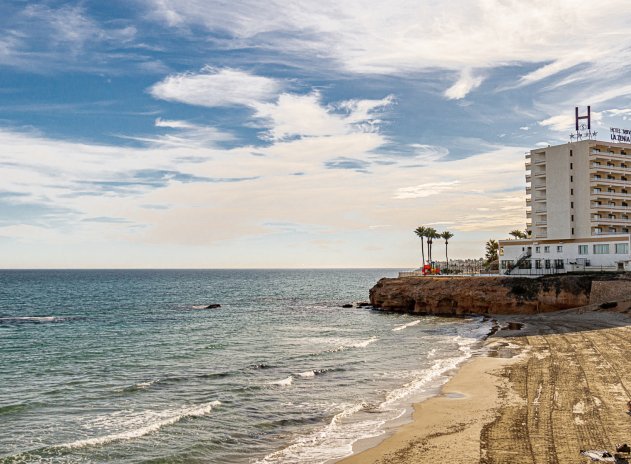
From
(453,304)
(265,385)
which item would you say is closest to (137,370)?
(265,385)

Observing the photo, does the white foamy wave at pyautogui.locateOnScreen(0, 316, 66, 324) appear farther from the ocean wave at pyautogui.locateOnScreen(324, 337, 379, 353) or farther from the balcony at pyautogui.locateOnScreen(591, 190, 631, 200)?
the balcony at pyautogui.locateOnScreen(591, 190, 631, 200)

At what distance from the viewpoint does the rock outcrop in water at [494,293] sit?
6395 centimetres

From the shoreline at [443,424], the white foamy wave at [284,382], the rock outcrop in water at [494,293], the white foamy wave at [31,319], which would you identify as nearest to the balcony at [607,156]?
the rock outcrop in water at [494,293]

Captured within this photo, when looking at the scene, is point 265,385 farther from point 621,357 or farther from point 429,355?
point 621,357

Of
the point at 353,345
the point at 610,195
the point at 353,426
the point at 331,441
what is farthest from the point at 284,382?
the point at 610,195

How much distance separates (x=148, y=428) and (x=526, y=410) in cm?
1637

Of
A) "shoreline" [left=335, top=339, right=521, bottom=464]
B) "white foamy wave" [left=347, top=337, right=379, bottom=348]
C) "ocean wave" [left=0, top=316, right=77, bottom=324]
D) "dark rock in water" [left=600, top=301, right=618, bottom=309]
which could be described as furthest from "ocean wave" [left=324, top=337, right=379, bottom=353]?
"ocean wave" [left=0, top=316, right=77, bottom=324]

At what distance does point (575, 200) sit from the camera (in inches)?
3391

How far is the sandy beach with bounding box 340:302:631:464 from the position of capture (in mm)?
19203

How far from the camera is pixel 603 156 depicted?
84.7 metres

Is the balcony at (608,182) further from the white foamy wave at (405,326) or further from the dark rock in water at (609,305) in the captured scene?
the white foamy wave at (405,326)

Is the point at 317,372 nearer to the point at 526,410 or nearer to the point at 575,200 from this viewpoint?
the point at 526,410

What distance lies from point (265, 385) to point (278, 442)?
33.6ft

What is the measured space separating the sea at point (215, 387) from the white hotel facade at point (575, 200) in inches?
917
